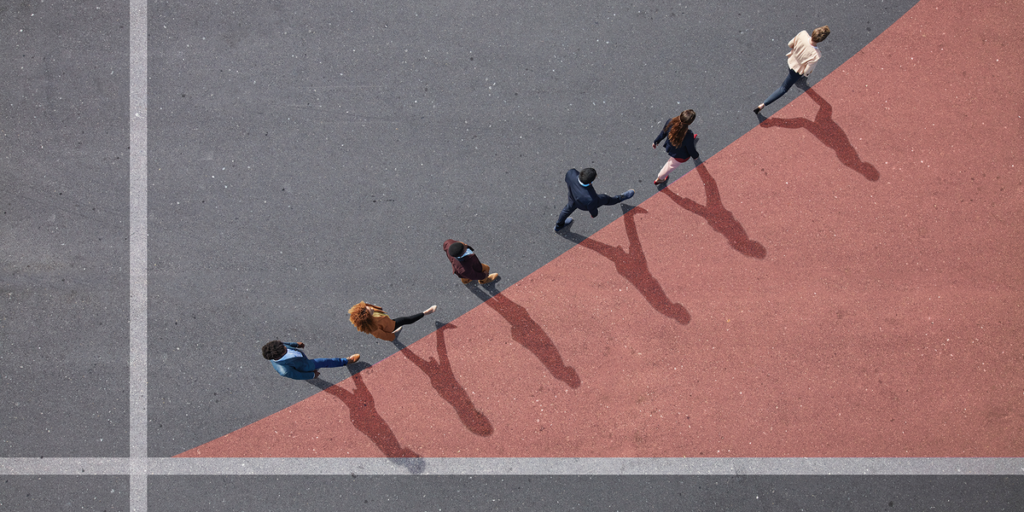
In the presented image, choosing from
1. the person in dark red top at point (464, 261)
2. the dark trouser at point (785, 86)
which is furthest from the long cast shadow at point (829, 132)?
the person in dark red top at point (464, 261)

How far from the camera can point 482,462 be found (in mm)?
5539

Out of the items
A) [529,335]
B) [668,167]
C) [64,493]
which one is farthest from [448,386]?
[64,493]

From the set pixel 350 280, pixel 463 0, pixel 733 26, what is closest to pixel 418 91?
pixel 463 0

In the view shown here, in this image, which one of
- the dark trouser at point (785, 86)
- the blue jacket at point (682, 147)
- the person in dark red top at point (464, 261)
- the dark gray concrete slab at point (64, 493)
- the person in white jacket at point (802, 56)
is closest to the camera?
the person in dark red top at point (464, 261)

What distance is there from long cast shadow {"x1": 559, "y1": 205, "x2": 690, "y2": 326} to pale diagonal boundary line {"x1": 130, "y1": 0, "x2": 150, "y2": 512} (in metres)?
4.87

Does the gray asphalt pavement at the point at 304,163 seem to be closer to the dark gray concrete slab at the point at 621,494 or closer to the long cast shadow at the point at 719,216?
the dark gray concrete slab at the point at 621,494

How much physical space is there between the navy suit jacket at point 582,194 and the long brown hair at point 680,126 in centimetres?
92

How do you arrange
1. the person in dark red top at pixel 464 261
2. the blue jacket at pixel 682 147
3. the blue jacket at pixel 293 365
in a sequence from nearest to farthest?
the person in dark red top at pixel 464 261, the blue jacket at pixel 293 365, the blue jacket at pixel 682 147

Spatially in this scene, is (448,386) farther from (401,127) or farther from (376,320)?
(401,127)

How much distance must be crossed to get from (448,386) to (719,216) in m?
3.68

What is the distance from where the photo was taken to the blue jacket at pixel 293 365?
481 cm

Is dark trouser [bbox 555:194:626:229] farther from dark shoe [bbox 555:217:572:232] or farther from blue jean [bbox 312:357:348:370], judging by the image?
blue jean [bbox 312:357:348:370]

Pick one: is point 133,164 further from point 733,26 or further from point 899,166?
point 899,166

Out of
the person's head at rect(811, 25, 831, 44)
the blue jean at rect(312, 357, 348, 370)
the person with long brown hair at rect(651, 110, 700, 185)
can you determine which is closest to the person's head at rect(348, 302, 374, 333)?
the blue jean at rect(312, 357, 348, 370)
